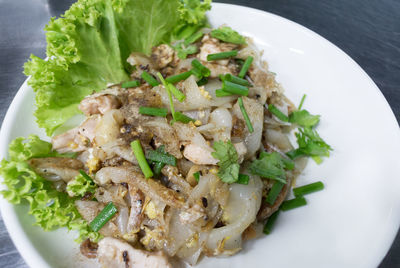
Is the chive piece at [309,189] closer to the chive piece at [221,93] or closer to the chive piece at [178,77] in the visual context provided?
the chive piece at [221,93]

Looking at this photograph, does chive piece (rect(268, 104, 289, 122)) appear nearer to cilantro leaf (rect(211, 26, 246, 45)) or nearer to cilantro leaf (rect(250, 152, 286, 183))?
cilantro leaf (rect(250, 152, 286, 183))

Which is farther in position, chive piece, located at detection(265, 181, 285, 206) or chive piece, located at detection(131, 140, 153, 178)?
chive piece, located at detection(265, 181, 285, 206)

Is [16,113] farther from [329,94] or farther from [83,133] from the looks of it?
[329,94]

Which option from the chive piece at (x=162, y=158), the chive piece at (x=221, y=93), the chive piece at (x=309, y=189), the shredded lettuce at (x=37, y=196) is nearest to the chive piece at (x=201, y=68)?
the chive piece at (x=221, y=93)

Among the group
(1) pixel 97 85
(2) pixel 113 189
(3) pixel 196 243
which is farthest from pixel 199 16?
(3) pixel 196 243

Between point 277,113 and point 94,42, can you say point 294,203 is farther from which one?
point 94,42

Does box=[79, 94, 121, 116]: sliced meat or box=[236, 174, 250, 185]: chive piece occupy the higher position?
box=[79, 94, 121, 116]: sliced meat

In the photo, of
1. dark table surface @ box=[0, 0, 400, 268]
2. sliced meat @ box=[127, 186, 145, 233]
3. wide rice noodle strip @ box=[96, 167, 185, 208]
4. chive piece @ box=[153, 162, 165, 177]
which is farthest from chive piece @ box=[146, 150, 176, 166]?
dark table surface @ box=[0, 0, 400, 268]
